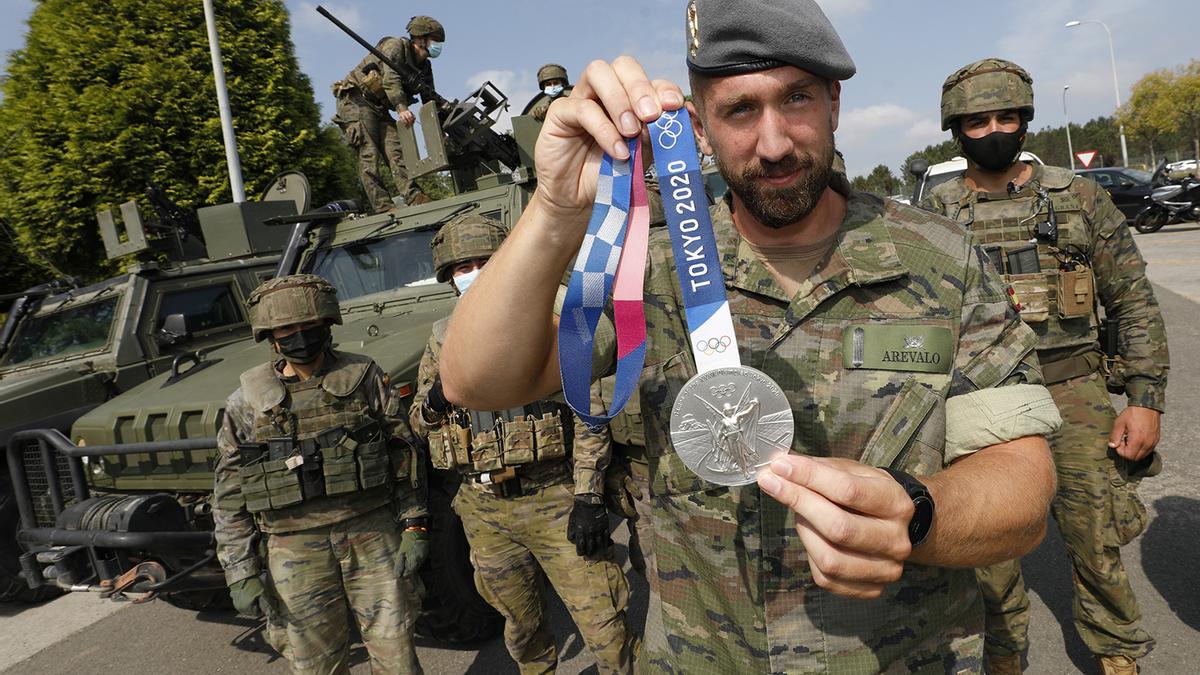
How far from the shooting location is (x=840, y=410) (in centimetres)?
112

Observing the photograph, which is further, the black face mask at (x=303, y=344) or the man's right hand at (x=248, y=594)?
the black face mask at (x=303, y=344)

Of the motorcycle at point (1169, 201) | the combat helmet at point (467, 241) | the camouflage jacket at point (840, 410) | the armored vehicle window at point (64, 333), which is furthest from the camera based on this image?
the motorcycle at point (1169, 201)

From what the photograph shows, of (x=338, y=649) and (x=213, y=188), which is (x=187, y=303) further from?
(x=213, y=188)

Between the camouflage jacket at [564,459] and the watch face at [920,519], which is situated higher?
the watch face at [920,519]

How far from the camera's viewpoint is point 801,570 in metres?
1.12

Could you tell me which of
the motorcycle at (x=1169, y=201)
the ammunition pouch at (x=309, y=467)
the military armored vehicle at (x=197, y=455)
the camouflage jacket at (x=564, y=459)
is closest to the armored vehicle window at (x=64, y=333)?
the military armored vehicle at (x=197, y=455)

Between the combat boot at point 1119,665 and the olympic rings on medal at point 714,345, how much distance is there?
7.68 feet

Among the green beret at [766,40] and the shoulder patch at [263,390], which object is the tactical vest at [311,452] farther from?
the green beret at [766,40]

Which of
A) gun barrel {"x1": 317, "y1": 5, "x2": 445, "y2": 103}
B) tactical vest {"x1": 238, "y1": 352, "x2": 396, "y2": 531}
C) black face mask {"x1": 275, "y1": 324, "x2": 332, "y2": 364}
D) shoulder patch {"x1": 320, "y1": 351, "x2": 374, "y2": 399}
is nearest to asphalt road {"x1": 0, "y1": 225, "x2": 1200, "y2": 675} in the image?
tactical vest {"x1": 238, "y1": 352, "x2": 396, "y2": 531}

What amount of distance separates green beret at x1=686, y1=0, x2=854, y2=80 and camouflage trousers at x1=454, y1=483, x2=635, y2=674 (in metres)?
1.89

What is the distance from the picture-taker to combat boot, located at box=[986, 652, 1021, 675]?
7.54 ft

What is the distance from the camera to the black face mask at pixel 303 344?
2738 millimetres

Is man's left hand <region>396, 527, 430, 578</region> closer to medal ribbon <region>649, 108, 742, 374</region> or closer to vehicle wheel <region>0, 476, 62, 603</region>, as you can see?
medal ribbon <region>649, 108, 742, 374</region>

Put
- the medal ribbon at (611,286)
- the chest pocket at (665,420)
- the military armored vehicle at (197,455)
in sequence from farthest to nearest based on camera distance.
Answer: the military armored vehicle at (197,455)
the chest pocket at (665,420)
the medal ribbon at (611,286)
